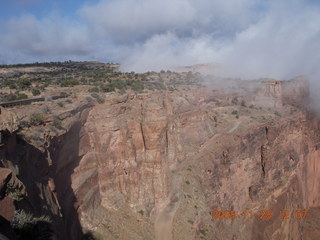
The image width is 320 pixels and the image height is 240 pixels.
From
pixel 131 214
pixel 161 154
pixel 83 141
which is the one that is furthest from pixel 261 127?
pixel 83 141

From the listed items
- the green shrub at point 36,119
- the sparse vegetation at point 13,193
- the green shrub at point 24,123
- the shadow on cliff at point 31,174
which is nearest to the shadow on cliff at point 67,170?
the green shrub at point 36,119

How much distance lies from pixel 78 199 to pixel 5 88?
1674 centimetres

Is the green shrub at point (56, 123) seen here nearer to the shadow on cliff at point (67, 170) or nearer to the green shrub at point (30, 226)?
the shadow on cliff at point (67, 170)

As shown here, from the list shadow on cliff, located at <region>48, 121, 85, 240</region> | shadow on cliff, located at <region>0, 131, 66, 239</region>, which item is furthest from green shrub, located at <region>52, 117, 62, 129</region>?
shadow on cliff, located at <region>0, 131, 66, 239</region>

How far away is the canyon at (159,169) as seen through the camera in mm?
12062

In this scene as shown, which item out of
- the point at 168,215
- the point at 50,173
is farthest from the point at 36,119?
the point at 168,215

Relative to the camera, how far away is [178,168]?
24984 mm
